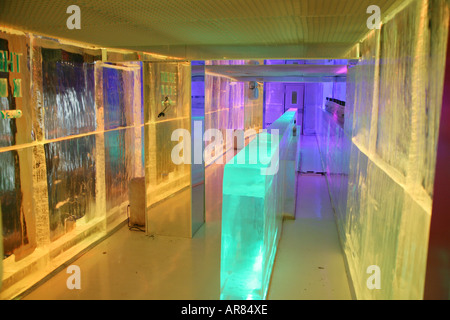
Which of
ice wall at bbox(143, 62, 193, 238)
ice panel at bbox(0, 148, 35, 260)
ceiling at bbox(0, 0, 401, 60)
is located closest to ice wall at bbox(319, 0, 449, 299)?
ceiling at bbox(0, 0, 401, 60)

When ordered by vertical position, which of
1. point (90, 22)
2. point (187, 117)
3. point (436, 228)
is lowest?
point (436, 228)

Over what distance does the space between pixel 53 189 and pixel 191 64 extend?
73.5 inches

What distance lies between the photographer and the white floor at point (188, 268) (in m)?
3.04

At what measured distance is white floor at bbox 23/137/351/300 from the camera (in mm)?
3035

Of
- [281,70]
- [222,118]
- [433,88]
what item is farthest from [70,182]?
[222,118]

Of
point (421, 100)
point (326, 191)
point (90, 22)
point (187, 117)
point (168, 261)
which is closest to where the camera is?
point (421, 100)

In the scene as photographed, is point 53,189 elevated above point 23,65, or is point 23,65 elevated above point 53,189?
point 23,65

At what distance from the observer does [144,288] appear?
10.2 feet

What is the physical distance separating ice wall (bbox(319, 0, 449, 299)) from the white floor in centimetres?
51

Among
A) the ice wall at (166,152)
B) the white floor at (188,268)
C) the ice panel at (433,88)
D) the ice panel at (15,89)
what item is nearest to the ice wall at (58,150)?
the ice panel at (15,89)

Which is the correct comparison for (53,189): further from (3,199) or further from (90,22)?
(90,22)

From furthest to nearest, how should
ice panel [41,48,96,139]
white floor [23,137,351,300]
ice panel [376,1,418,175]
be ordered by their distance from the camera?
ice panel [41,48,96,139] < white floor [23,137,351,300] < ice panel [376,1,418,175]

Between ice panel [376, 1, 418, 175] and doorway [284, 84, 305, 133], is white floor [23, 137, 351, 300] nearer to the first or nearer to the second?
ice panel [376, 1, 418, 175]
